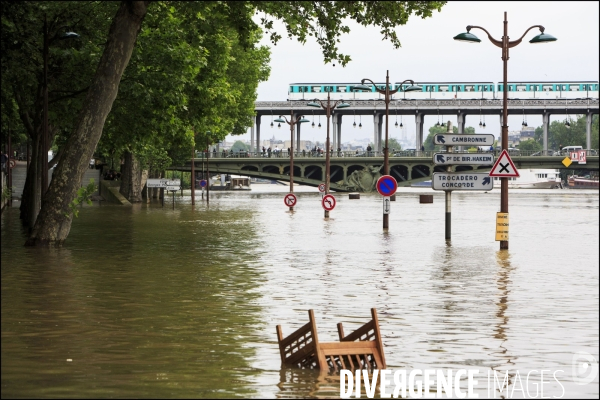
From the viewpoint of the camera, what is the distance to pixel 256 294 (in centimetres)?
1828

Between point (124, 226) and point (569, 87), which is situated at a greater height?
point (569, 87)

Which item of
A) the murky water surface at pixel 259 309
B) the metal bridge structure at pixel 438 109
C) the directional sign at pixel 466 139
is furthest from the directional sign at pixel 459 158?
the metal bridge structure at pixel 438 109

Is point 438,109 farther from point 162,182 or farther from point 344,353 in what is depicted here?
point 344,353

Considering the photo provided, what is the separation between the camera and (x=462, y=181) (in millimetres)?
31812

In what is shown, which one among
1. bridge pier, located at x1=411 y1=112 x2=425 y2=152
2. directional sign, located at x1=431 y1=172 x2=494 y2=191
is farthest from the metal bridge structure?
directional sign, located at x1=431 y1=172 x2=494 y2=191

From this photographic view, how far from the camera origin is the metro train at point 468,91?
472 feet

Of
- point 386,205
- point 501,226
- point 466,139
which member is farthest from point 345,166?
point 501,226

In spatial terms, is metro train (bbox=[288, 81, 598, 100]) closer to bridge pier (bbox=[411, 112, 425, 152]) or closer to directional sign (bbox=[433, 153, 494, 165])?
bridge pier (bbox=[411, 112, 425, 152])

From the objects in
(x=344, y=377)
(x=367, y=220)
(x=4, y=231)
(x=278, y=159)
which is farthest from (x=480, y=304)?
(x=278, y=159)

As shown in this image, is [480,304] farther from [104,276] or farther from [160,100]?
[160,100]

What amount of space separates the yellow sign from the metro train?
365 ft

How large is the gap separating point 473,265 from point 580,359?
1370 cm

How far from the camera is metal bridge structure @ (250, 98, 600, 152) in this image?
140 metres

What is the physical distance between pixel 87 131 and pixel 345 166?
98186 millimetres
